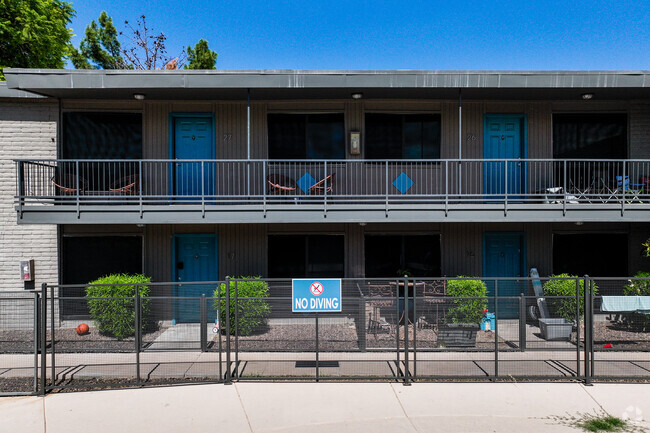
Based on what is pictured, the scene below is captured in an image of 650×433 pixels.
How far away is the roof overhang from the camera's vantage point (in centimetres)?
1009

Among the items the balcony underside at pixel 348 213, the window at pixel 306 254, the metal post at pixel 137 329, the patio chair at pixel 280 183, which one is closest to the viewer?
the metal post at pixel 137 329

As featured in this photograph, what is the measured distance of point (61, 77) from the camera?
397 inches

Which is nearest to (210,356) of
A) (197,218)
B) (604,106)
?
(197,218)

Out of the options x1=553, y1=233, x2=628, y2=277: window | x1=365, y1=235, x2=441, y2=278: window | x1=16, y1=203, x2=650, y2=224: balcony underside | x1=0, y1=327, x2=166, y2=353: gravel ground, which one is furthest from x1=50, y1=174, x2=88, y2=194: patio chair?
x1=553, y1=233, x2=628, y2=277: window

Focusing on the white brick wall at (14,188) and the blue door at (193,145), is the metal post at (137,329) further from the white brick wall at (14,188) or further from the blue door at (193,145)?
the white brick wall at (14,188)

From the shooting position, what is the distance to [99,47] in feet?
90.7

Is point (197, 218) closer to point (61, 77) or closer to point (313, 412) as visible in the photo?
point (61, 77)

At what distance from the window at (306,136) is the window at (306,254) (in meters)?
2.34

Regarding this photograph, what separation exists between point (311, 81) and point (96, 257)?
7.54 metres

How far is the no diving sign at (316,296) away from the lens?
25.3 ft

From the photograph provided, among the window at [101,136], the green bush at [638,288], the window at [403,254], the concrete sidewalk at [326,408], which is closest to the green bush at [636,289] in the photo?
the green bush at [638,288]

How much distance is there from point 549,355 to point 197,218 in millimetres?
8286

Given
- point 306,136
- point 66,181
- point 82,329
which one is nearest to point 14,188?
point 66,181

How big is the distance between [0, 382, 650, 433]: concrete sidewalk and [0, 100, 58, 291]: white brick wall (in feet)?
17.7
